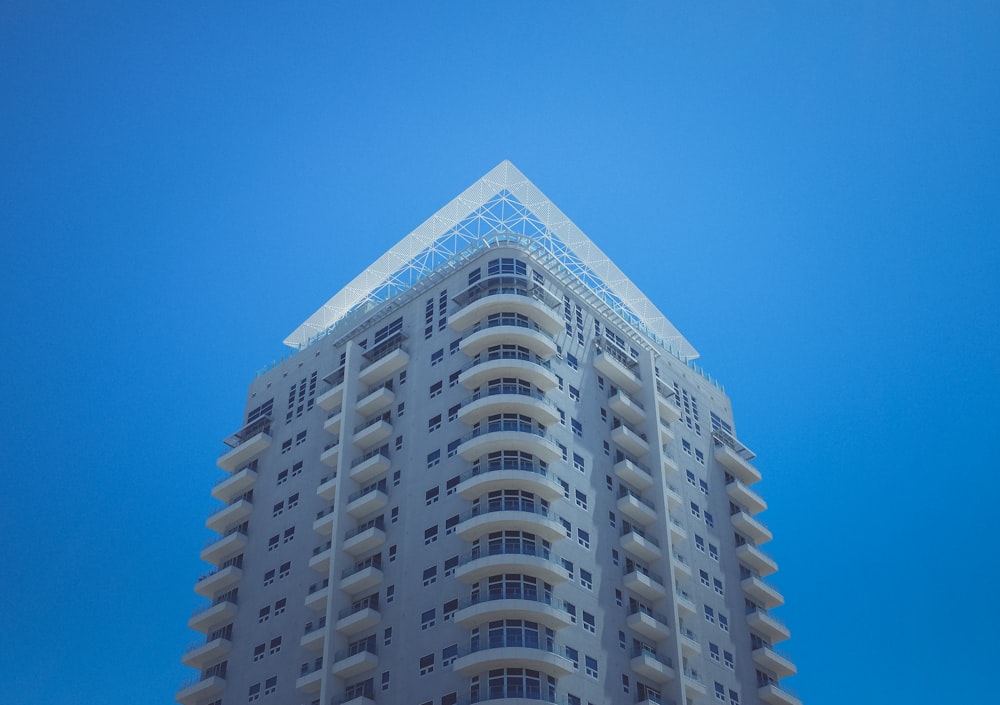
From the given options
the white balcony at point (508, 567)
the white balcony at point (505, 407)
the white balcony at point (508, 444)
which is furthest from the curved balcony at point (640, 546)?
the white balcony at point (505, 407)

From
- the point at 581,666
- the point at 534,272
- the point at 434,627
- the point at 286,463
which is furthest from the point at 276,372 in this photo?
the point at 581,666

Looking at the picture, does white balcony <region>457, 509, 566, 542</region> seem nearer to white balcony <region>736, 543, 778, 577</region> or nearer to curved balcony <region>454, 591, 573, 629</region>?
curved balcony <region>454, 591, 573, 629</region>

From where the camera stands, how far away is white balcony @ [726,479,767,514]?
94.8 m

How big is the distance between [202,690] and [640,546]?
32.5 meters

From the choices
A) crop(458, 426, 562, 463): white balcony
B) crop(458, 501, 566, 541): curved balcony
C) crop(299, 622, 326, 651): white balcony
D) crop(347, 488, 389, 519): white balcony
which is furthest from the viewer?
crop(347, 488, 389, 519): white balcony

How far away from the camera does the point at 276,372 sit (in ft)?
322

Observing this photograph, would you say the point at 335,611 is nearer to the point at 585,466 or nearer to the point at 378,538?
the point at 378,538

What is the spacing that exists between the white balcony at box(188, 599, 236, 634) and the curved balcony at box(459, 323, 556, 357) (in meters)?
25.7

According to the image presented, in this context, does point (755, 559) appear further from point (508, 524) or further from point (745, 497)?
point (508, 524)

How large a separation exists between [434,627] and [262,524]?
2201 centimetres

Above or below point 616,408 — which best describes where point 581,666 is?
below

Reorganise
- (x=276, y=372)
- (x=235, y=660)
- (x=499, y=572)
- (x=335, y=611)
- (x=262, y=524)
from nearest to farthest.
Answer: (x=499, y=572), (x=335, y=611), (x=235, y=660), (x=262, y=524), (x=276, y=372)

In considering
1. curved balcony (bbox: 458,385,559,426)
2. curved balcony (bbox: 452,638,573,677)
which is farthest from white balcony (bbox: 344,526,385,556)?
curved balcony (bbox: 452,638,573,677)

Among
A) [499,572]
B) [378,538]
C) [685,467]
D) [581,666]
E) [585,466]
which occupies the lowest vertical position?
[581,666]
